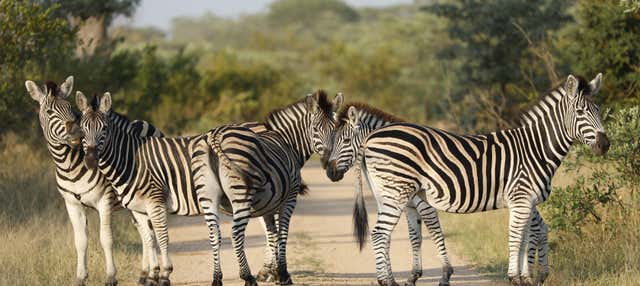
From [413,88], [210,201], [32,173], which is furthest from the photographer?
[413,88]

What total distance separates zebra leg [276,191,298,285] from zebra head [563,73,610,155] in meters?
2.66

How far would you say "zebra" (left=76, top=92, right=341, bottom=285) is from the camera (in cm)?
775

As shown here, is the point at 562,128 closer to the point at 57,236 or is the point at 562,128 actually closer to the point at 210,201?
the point at 210,201

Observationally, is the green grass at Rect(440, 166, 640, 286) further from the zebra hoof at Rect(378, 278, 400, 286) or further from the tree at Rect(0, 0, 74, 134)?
the tree at Rect(0, 0, 74, 134)

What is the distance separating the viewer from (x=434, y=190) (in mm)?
7809

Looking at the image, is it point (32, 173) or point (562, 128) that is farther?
point (32, 173)

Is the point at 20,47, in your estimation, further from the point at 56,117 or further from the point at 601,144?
the point at 601,144

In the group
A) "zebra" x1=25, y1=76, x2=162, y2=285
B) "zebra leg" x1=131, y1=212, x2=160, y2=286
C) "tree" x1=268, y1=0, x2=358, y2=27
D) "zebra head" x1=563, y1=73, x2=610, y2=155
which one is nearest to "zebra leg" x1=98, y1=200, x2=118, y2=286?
"zebra" x1=25, y1=76, x2=162, y2=285

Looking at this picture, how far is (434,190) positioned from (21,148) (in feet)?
31.6

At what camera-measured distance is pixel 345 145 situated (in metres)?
8.45

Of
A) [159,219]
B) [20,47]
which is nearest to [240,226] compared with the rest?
[159,219]

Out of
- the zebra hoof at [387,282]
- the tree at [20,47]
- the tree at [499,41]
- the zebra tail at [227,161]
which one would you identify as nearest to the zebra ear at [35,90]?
the zebra tail at [227,161]

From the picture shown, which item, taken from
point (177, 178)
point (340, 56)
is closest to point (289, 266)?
point (177, 178)

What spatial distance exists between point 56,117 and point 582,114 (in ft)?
14.7
